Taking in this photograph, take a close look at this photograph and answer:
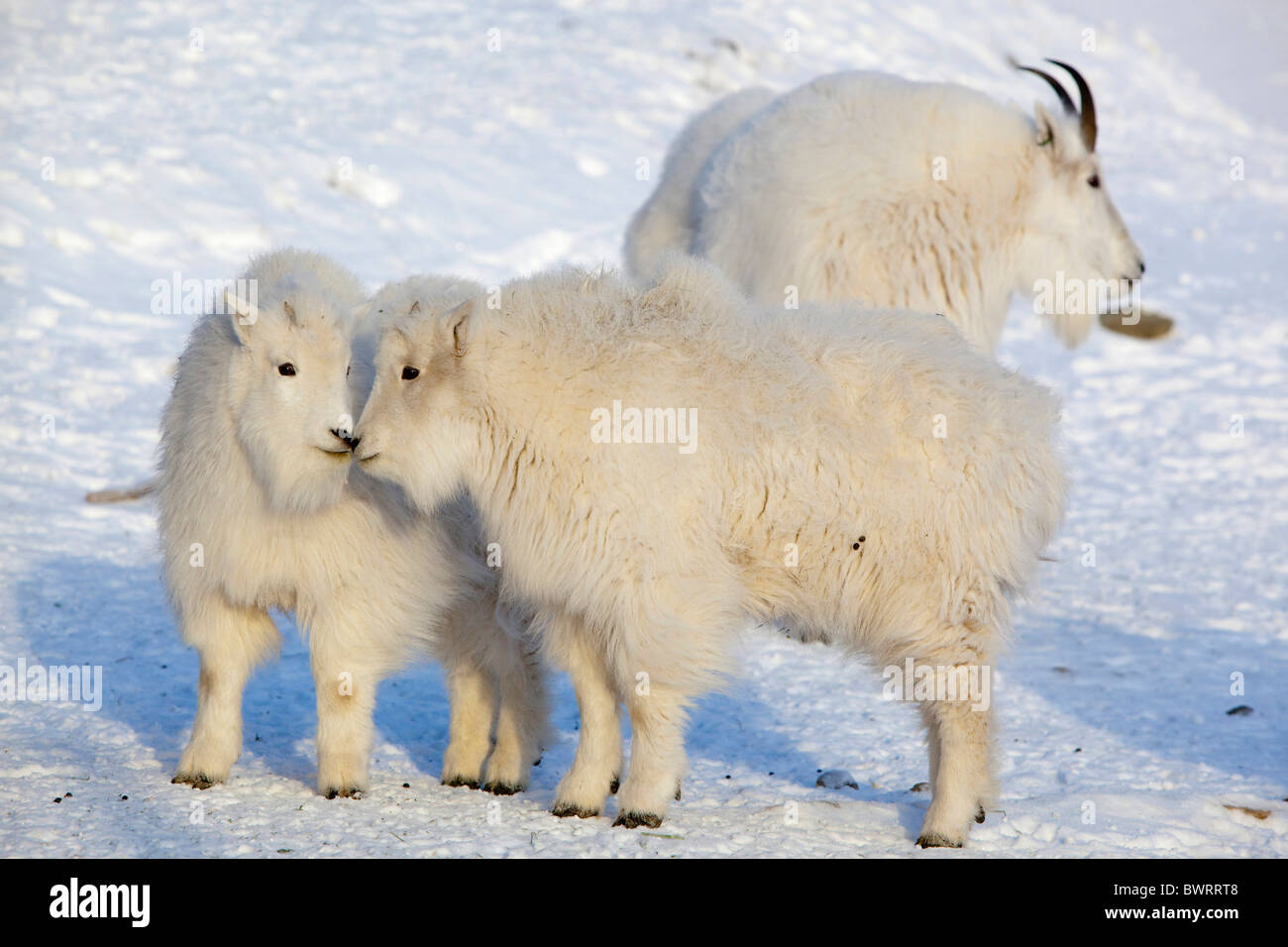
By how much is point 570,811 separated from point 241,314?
2323 mm

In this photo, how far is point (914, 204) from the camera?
8383 millimetres

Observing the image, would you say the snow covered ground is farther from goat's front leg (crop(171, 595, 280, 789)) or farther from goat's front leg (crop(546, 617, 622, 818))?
goat's front leg (crop(546, 617, 622, 818))

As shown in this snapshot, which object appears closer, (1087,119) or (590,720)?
(590,720)

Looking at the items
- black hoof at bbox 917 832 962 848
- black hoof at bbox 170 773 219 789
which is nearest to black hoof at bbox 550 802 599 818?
black hoof at bbox 917 832 962 848

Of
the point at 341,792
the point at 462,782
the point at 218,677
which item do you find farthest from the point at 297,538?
the point at 462,782

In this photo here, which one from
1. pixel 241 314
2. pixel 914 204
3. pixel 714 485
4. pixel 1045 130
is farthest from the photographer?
pixel 1045 130

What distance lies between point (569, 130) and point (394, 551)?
14.0 m

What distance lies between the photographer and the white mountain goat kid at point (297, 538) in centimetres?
539

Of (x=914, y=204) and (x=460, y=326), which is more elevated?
(x=914, y=204)

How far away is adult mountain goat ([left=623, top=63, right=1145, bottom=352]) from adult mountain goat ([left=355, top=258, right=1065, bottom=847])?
9.47 feet

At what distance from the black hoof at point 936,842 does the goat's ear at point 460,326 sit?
2514 mm

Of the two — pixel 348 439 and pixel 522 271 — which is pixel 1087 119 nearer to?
pixel 348 439

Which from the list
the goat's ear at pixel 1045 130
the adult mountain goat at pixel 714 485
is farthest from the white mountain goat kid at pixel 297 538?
the goat's ear at pixel 1045 130

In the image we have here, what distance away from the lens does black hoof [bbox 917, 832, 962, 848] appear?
16.7 ft
